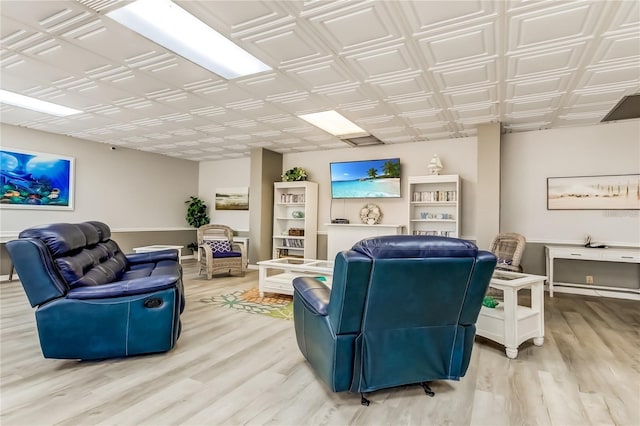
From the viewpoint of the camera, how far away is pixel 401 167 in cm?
655

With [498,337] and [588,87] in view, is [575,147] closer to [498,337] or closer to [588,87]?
[588,87]

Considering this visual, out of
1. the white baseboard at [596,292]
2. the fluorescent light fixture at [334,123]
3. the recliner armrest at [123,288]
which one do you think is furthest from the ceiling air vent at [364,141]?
the recliner armrest at [123,288]

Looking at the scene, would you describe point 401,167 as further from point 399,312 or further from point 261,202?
point 399,312

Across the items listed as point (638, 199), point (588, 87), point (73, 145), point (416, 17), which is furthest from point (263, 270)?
point (638, 199)

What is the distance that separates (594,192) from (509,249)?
5.61 feet

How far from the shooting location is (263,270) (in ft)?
15.3

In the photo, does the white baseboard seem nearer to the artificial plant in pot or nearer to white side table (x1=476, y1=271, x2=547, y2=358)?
white side table (x1=476, y1=271, x2=547, y2=358)

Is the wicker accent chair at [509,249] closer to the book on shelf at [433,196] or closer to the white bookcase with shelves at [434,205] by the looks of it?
the white bookcase with shelves at [434,205]

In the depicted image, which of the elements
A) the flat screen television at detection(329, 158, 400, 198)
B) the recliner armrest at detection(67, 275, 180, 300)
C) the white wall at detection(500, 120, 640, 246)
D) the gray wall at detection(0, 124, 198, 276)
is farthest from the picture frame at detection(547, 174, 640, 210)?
the gray wall at detection(0, 124, 198, 276)

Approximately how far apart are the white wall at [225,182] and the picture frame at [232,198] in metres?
0.10

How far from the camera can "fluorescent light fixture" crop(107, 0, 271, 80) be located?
2.53 metres

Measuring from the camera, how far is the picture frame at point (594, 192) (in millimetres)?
4945

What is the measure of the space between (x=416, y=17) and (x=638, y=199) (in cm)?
468

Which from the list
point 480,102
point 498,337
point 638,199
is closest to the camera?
point 498,337
